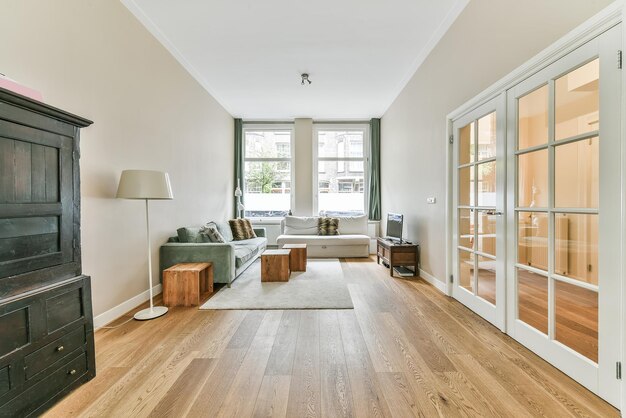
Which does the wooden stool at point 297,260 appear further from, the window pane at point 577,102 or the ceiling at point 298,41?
the window pane at point 577,102

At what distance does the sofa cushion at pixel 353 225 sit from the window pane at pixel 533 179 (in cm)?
408

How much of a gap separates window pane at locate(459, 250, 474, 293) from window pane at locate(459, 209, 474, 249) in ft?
0.33

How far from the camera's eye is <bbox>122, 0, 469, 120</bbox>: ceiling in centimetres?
283

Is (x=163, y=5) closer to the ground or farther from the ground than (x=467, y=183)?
farther from the ground

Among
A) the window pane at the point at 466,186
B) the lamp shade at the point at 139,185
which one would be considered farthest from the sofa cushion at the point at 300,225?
the lamp shade at the point at 139,185

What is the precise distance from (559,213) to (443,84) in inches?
82.5

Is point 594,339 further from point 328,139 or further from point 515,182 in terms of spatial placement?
point 328,139

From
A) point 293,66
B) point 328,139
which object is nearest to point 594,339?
point 293,66

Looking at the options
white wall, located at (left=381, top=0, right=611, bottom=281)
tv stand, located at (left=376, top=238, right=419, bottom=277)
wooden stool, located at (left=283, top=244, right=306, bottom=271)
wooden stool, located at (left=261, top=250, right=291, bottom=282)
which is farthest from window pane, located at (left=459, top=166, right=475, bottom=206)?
wooden stool, located at (left=283, top=244, right=306, bottom=271)

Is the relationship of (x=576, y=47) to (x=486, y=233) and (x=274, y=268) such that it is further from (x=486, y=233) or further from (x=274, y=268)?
(x=274, y=268)

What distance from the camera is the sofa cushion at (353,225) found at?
6.11 m

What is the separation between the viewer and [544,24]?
1.82 m

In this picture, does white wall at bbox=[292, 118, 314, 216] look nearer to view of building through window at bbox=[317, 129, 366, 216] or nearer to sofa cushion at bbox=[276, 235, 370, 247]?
view of building through window at bbox=[317, 129, 366, 216]

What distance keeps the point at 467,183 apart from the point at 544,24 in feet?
4.61
